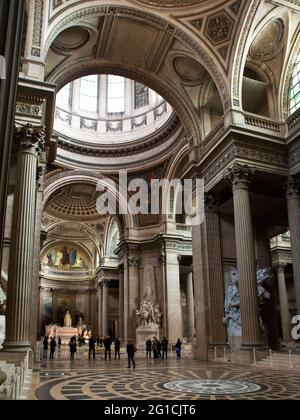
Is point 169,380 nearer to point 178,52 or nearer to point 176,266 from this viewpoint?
point 178,52

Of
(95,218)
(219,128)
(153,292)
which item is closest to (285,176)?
(219,128)

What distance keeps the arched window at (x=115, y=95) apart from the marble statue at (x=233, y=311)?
65.1 ft

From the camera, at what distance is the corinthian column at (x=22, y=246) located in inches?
376

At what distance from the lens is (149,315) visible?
1013 inches

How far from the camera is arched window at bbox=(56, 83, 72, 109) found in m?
29.4

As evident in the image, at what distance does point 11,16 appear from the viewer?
4199 millimetres

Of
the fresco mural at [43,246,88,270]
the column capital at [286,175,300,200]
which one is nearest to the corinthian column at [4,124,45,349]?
the column capital at [286,175,300,200]

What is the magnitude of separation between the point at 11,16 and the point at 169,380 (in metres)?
7.78

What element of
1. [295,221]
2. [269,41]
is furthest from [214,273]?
[269,41]

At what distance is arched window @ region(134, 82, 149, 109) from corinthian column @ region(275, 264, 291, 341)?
15128 millimetres

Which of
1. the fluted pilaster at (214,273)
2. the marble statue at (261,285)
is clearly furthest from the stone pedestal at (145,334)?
the marble statue at (261,285)

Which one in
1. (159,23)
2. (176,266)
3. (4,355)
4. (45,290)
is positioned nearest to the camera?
(4,355)

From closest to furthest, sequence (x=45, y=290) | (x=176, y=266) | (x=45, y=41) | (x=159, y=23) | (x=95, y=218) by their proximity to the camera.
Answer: (x=45, y=41)
(x=159, y=23)
(x=176, y=266)
(x=95, y=218)
(x=45, y=290)

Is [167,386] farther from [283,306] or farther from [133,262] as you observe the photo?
[133,262]
